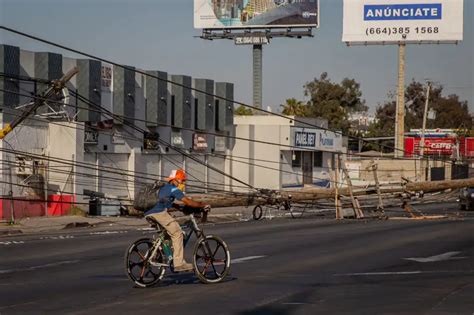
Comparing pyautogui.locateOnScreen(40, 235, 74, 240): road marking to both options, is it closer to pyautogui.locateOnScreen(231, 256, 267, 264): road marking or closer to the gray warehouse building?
the gray warehouse building

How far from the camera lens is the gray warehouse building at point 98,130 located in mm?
38969

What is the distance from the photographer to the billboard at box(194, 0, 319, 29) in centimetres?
7125

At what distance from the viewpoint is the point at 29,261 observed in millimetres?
19375

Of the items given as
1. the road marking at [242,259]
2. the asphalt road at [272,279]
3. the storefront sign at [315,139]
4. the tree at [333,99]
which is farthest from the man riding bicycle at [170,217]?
the tree at [333,99]

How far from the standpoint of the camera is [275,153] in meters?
63.7

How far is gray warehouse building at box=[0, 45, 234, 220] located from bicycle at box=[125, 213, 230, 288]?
17623mm

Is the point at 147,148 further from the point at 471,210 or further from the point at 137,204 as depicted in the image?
the point at 137,204

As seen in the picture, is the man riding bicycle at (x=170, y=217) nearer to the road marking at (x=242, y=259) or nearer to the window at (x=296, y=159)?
the road marking at (x=242, y=259)

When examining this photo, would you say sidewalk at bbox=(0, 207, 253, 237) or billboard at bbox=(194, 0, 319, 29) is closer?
sidewalk at bbox=(0, 207, 253, 237)

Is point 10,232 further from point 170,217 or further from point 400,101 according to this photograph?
point 400,101

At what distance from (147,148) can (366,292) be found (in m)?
38.8

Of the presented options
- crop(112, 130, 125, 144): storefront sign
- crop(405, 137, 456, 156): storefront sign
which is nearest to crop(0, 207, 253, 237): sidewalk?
crop(112, 130, 125, 144): storefront sign

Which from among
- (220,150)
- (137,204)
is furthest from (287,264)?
(220,150)

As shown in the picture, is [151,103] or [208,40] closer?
[151,103]
